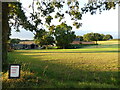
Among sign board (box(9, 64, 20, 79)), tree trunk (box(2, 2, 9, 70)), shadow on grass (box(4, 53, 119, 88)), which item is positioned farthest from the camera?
tree trunk (box(2, 2, 9, 70))

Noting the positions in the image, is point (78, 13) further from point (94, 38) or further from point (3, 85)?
point (94, 38)

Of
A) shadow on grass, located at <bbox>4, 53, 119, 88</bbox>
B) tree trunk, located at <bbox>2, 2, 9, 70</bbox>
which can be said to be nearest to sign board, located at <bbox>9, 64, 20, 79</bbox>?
shadow on grass, located at <bbox>4, 53, 119, 88</bbox>

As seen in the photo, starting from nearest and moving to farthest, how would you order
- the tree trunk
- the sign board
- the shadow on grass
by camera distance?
the sign board < the shadow on grass < the tree trunk

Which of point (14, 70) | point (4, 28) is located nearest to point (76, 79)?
point (14, 70)

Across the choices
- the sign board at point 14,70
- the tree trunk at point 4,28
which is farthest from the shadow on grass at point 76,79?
the tree trunk at point 4,28

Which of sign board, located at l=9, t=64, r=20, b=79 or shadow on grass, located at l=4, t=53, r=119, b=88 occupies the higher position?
sign board, located at l=9, t=64, r=20, b=79

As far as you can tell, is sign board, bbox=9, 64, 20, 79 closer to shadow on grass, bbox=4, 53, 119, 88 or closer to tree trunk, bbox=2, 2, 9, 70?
shadow on grass, bbox=4, 53, 119, 88

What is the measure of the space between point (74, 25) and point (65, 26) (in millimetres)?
526

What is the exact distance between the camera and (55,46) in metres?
82.4

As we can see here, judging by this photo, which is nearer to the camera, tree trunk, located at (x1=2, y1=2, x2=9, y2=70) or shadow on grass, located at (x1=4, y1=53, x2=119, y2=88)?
shadow on grass, located at (x1=4, y1=53, x2=119, y2=88)

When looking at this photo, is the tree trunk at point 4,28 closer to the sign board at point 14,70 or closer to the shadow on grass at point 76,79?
the shadow on grass at point 76,79

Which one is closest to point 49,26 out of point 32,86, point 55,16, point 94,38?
point 55,16

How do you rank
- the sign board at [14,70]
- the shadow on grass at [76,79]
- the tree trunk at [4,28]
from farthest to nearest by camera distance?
the tree trunk at [4,28] → the shadow on grass at [76,79] → the sign board at [14,70]

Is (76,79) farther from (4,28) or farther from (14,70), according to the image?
(4,28)
